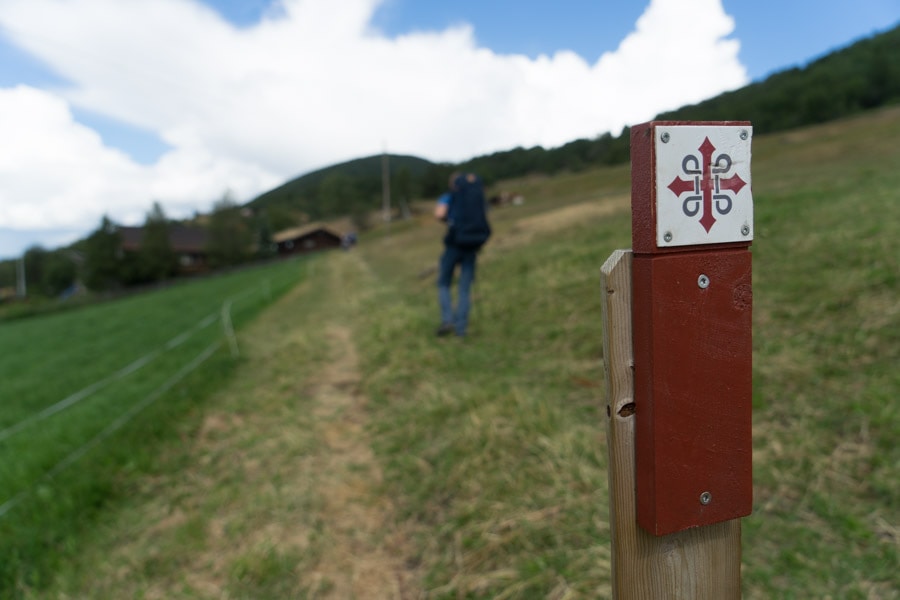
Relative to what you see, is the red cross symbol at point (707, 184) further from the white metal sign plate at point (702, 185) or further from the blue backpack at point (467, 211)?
the blue backpack at point (467, 211)

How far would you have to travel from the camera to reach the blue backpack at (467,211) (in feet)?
17.9

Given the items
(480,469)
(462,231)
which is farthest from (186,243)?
(480,469)

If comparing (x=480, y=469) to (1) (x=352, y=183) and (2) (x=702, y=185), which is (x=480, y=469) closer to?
(2) (x=702, y=185)

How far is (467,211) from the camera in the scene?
546 cm

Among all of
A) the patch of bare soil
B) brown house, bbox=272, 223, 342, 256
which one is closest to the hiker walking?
the patch of bare soil

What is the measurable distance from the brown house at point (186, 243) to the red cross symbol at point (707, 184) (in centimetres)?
6605

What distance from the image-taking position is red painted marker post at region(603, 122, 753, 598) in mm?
937

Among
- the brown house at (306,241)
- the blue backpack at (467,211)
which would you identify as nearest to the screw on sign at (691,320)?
the blue backpack at (467,211)

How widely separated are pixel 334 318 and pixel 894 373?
25.2 feet

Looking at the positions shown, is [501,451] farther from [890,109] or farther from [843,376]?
[890,109]

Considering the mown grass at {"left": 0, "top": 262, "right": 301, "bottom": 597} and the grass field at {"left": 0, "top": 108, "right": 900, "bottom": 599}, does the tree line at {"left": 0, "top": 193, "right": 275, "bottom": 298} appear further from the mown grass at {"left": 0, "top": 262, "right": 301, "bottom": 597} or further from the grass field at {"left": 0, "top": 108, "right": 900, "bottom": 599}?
the grass field at {"left": 0, "top": 108, "right": 900, "bottom": 599}

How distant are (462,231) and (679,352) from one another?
4.60 metres

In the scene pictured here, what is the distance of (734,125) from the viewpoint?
98 cm

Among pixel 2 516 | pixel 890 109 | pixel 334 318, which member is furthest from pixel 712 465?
pixel 890 109
